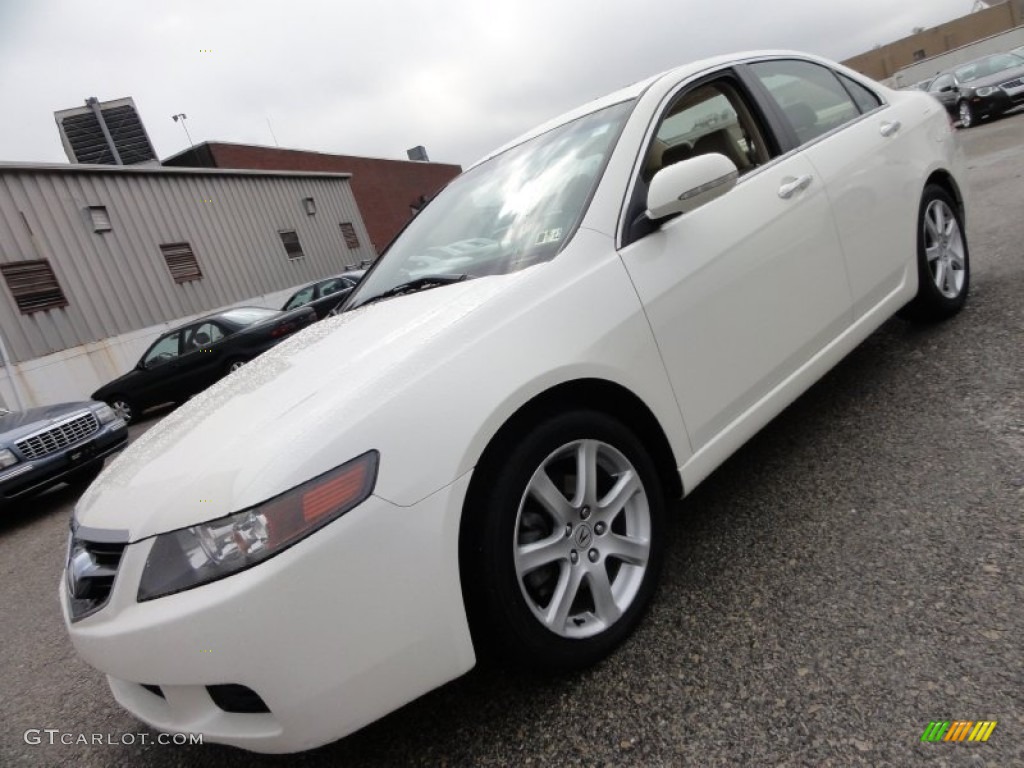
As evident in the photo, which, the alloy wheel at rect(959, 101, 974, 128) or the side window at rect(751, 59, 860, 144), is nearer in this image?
the side window at rect(751, 59, 860, 144)

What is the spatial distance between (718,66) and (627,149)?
838mm

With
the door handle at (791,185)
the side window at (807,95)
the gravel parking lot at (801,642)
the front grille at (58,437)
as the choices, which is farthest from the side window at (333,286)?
the door handle at (791,185)

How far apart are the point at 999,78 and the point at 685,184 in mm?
18625

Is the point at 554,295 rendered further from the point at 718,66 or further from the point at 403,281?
the point at 718,66

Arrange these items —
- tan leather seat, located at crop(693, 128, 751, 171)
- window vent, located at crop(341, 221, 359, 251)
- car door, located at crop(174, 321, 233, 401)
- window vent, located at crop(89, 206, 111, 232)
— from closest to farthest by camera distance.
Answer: tan leather seat, located at crop(693, 128, 751, 171) < car door, located at crop(174, 321, 233, 401) < window vent, located at crop(89, 206, 111, 232) < window vent, located at crop(341, 221, 359, 251)

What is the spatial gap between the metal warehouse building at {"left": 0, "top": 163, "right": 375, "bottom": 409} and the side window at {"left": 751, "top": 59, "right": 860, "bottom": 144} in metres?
12.8

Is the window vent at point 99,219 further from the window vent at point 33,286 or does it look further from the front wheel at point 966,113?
the front wheel at point 966,113

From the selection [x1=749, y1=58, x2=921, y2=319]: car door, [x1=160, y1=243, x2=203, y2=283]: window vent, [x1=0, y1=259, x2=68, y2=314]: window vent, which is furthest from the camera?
[x1=160, y1=243, x2=203, y2=283]: window vent

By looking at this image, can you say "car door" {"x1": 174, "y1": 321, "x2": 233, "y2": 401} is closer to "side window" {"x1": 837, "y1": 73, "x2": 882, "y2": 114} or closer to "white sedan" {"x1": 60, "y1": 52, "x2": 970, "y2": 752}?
"white sedan" {"x1": 60, "y1": 52, "x2": 970, "y2": 752}

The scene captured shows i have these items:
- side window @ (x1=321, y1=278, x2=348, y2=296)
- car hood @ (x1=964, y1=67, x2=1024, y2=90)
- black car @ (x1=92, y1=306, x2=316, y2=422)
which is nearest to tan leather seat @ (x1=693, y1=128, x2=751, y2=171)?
black car @ (x1=92, y1=306, x2=316, y2=422)

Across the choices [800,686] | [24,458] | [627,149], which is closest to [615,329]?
[627,149]

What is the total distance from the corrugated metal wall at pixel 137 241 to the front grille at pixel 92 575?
40.9 feet

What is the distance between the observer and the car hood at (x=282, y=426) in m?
1.41

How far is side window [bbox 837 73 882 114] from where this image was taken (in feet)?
10.3
